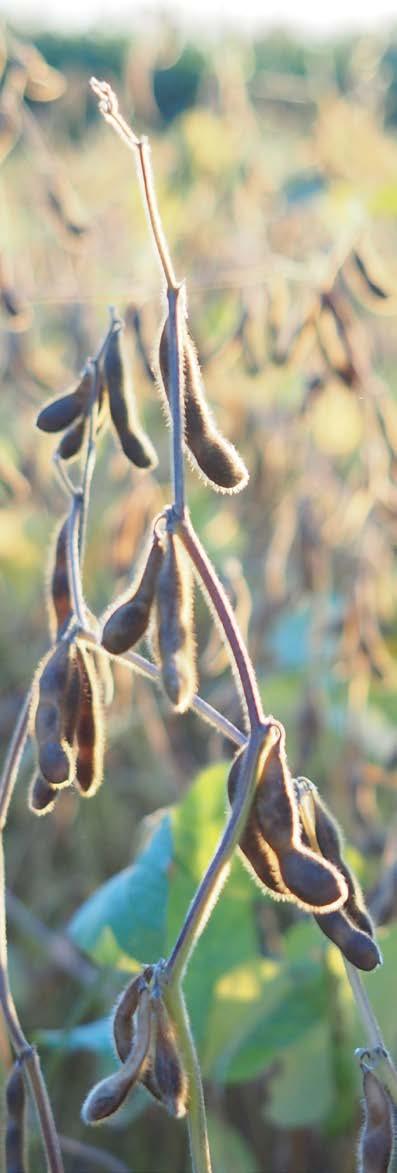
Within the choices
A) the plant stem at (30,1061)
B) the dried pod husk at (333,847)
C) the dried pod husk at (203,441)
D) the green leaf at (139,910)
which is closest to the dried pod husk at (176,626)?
the dried pod husk at (203,441)

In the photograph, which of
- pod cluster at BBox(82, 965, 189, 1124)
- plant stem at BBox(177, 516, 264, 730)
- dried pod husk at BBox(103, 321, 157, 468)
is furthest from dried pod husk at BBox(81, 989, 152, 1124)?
dried pod husk at BBox(103, 321, 157, 468)

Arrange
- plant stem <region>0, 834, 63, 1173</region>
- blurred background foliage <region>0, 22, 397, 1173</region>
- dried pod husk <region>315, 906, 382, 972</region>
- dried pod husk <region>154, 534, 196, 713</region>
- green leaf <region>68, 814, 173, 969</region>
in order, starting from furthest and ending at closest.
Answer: blurred background foliage <region>0, 22, 397, 1173</region> < green leaf <region>68, 814, 173, 969</region> < plant stem <region>0, 834, 63, 1173</region> < dried pod husk <region>315, 906, 382, 972</region> < dried pod husk <region>154, 534, 196, 713</region>

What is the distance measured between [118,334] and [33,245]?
365 cm

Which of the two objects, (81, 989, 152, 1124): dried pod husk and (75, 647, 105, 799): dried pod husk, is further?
(75, 647, 105, 799): dried pod husk

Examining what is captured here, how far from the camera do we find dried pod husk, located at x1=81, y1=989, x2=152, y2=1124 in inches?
35.5

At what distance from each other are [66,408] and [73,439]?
3 centimetres

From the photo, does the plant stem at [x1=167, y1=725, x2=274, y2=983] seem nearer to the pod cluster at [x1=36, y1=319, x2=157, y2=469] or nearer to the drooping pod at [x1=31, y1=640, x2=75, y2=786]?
the drooping pod at [x1=31, y1=640, x2=75, y2=786]

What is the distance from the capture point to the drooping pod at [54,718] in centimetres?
99

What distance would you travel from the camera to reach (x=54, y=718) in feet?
3.32

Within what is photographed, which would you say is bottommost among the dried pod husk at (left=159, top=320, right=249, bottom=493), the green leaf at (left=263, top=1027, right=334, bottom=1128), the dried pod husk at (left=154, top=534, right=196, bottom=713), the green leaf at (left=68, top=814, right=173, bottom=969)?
the green leaf at (left=263, top=1027, right=334, bottom=1128)

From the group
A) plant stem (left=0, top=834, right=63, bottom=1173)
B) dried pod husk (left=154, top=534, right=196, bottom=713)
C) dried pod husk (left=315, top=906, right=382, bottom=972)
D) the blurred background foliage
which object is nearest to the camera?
dried pod husk (left=154, top=534, right=196, bottom=713)

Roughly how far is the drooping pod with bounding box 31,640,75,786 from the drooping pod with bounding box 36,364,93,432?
22 centimetres

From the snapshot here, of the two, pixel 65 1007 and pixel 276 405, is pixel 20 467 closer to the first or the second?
pixel 276 405

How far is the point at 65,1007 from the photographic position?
8.43ft
